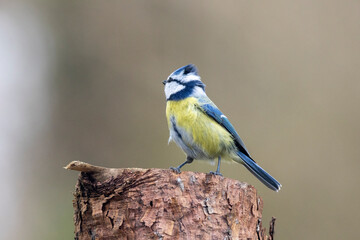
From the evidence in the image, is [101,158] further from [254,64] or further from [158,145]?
[254,64]

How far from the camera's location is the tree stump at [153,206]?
6.21 ft

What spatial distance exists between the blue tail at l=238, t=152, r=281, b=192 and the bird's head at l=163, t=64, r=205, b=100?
1.64 ft

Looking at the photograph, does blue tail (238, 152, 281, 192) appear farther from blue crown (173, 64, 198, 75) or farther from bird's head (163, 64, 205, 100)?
blue crown (173, 64, 198, 75)

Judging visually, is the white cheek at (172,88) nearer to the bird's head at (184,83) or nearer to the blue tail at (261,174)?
the bird's head at (184,83)

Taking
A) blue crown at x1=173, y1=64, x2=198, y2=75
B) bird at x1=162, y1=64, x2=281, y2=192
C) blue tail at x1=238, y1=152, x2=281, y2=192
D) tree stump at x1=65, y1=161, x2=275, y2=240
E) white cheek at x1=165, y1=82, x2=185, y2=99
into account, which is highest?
blue crown at x1=173, y1=64, x2=198, y2=75

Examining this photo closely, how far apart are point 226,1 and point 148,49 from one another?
0.95 m

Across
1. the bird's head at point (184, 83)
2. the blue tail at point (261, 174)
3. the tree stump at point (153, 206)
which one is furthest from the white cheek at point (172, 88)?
the tree stump at point (153, 206)

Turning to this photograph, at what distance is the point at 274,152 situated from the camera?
4332 millimetres

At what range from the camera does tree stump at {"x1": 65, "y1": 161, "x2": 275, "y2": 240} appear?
6.21ft

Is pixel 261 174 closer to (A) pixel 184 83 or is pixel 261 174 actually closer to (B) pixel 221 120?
(B) pixel 221 120

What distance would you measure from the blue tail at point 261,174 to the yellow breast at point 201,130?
12 centimetres

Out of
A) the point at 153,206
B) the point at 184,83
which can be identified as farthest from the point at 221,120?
the point at 153,206

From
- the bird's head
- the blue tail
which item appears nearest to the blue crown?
the bird's head
